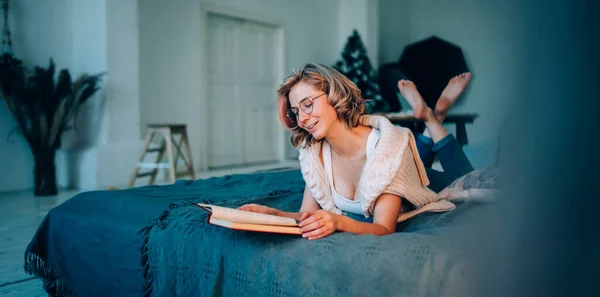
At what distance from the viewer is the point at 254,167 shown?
19.6ft

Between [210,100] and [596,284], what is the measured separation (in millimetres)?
5668

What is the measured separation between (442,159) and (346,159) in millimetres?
442

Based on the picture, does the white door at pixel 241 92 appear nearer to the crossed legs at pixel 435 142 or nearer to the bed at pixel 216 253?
the bed at pixel 216 253

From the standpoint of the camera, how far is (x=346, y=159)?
1.38 m

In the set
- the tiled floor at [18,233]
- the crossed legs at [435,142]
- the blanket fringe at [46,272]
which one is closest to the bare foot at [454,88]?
the crossed legs at [435,142]

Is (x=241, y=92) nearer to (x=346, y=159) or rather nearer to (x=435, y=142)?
(x=435, y=142)

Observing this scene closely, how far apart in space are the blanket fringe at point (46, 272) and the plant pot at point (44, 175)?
278 cm

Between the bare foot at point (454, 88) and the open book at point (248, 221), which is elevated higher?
the bare foot at point (454, 88)

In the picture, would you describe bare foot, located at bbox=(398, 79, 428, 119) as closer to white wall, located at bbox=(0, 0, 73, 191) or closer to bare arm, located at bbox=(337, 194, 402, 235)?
bare arm, located at bbox=(337, 194, 402, 235)

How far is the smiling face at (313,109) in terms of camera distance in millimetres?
1250

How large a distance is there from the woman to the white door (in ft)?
14.9

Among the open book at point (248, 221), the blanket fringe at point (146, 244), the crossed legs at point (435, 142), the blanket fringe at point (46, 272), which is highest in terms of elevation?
the crossed legs at point (435, 142)

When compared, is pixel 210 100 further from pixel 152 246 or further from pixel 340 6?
pixel 152 246

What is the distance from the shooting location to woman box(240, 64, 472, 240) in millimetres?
1165
